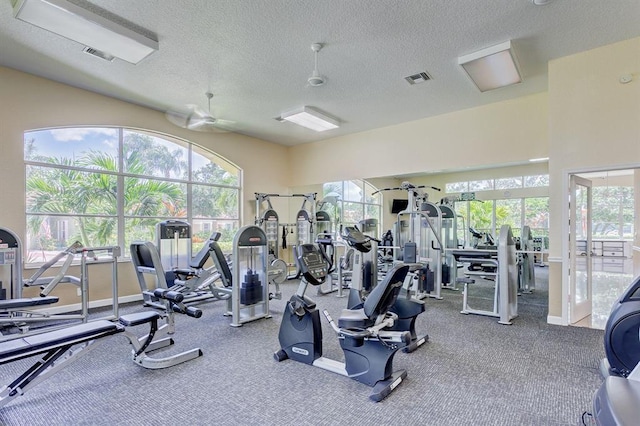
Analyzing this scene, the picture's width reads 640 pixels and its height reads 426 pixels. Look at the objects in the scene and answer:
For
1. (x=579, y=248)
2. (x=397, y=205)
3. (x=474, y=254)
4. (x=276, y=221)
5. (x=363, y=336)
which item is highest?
(x=397, y=205)

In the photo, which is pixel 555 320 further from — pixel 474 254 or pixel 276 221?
pixel 276 221

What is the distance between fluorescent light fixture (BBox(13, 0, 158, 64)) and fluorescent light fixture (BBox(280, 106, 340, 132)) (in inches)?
94.2

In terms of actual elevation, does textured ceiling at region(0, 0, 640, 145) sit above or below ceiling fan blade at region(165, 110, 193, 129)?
above

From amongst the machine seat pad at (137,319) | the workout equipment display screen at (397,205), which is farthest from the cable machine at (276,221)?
the machine seat pad at (137,319)

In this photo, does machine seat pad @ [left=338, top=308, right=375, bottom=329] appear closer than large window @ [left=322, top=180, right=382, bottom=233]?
Yes

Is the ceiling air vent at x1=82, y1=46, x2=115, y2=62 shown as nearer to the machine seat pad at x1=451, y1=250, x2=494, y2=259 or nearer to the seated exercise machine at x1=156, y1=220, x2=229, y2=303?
the seated exercise machine at x1=156, y1=220, x2=229, y2=303

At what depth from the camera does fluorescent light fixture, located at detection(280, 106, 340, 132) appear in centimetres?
561

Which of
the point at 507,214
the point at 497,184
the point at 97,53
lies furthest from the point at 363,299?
the point at 507,214

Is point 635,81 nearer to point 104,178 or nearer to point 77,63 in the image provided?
point 77,63

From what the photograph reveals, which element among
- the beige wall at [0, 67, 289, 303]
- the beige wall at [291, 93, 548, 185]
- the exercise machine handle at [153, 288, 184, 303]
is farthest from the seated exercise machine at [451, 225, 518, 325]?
the beige wall at [0, 67, 289, 303]

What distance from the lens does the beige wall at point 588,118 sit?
3.90 meters

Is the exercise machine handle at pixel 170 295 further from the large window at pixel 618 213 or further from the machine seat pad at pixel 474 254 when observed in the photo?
the large window at pixel 618 213

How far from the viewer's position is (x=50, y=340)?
2.31 meters

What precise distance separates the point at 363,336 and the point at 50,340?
2195mm
